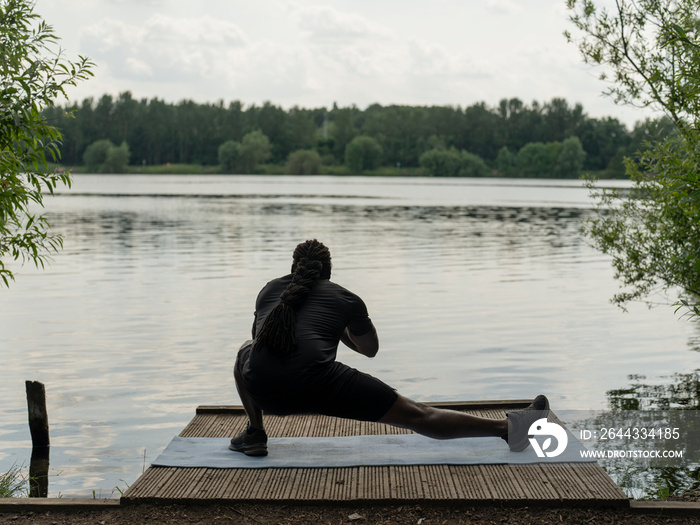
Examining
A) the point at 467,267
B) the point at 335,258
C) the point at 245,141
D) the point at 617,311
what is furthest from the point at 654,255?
the point at 245,141

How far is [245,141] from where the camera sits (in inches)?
7283

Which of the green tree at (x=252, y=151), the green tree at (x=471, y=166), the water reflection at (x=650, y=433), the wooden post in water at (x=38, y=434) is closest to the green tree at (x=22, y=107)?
the wooden post in water at (x=38, y=434)

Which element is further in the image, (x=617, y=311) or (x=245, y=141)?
(x=245, y=141)

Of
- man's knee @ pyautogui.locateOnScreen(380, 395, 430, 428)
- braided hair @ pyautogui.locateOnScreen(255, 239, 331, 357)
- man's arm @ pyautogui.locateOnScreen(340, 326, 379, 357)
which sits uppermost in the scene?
braided hair @ pyautogui.locateOnScreen(255, 239, 331, 357)

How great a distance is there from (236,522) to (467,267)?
21.0 metres

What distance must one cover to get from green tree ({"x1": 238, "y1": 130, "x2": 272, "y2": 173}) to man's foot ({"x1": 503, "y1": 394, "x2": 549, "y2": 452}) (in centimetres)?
17765

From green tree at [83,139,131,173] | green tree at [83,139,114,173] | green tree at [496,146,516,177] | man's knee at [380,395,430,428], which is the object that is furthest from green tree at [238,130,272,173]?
man's knee at [380,395,430,428]

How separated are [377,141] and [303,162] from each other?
21.3 meters

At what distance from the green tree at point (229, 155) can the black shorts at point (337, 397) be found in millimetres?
178708

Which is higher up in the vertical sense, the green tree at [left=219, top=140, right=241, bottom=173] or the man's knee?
the green tree at [left=219, top=140, right=241, bottom=173]

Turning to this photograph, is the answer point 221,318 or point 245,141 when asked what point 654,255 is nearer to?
point 221,318

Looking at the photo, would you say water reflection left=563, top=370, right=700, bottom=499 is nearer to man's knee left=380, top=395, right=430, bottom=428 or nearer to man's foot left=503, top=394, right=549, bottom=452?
man's foot left=503, top=394, right=549, bottom=452

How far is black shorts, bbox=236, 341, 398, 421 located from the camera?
5832 mm
